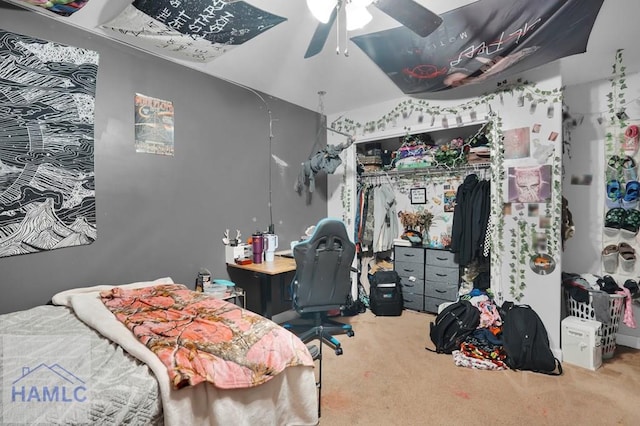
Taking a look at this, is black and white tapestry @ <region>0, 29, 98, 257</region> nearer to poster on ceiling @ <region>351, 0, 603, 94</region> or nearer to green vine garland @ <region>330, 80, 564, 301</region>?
poster on ceiling @ <region>351, 0, 603, 94</region>

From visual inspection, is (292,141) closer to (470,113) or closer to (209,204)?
(209,204)

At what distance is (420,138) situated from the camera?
12.0 ft

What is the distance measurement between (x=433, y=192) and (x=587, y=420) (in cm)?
250

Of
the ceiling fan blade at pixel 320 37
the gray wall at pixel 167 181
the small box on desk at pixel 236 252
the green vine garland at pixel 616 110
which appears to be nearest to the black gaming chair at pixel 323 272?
the small box on desk at pixel 236 252

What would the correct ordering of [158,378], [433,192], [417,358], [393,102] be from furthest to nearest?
[433,192] < [393,102] < [417,358] < [158,378]

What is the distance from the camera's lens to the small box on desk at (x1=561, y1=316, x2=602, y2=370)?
2.31 metres

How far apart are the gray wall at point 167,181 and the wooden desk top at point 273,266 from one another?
0.98ft

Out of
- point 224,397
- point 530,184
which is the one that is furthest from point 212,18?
point 530,184

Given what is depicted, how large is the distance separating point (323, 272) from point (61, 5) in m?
2.42

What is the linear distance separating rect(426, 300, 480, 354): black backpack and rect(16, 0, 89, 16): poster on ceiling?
3.33 meters

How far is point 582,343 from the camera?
7.72ft

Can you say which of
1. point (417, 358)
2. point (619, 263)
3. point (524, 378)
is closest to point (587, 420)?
point (524, 378)

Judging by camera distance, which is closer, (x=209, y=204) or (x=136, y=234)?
(x=136, y=234)

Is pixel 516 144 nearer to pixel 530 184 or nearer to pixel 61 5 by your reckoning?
pixel 530 184
